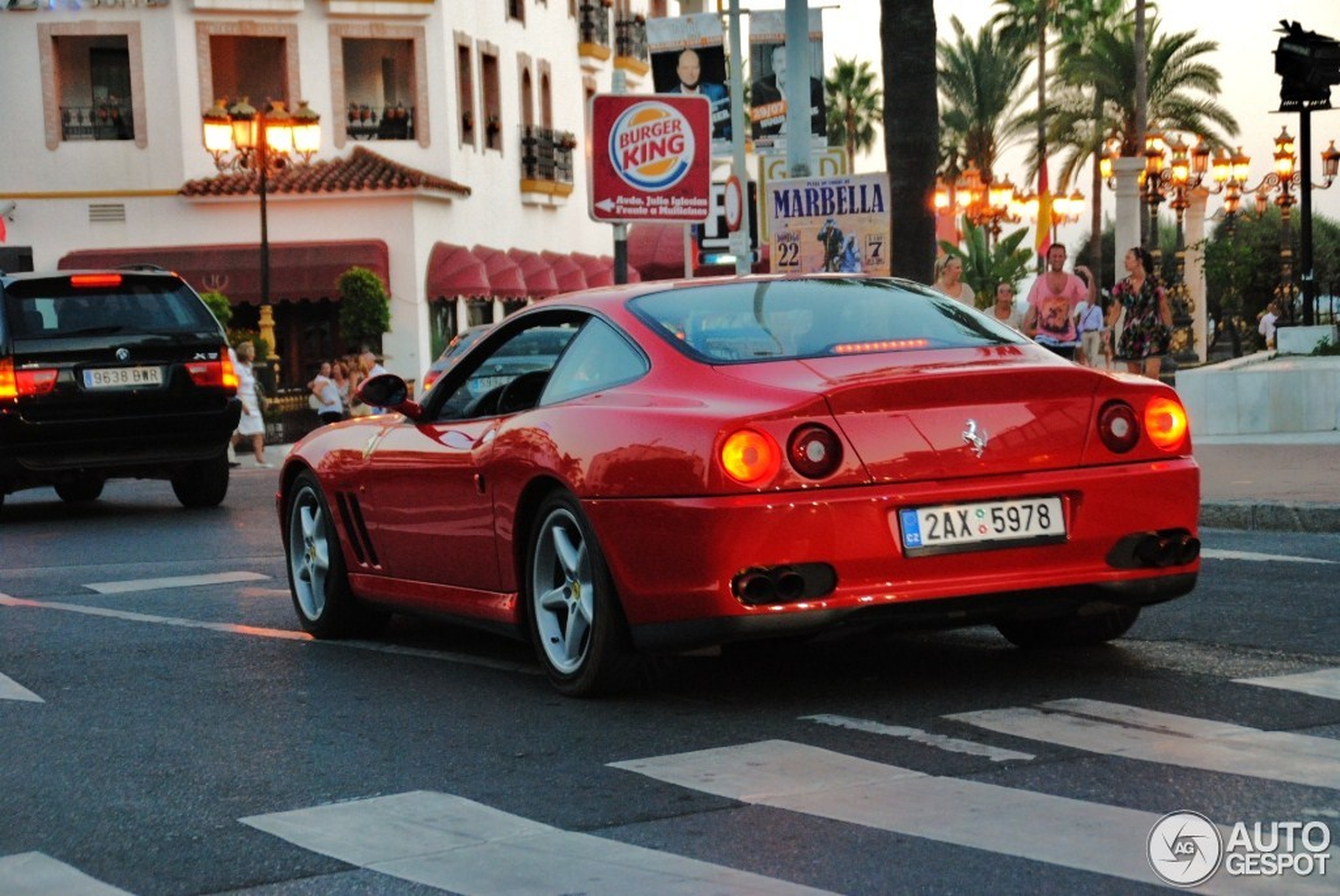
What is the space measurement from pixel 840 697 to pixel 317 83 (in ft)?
134

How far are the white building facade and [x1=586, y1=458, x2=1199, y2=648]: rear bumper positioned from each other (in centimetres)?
3803

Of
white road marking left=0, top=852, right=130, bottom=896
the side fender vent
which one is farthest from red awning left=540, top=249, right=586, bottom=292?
white road marking left=0, top=852, right=130, bottom=896

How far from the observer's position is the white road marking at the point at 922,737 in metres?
6.04

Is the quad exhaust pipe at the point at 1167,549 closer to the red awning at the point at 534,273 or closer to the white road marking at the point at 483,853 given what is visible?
the white road marking at the point at 483,853

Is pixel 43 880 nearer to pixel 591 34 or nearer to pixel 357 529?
pixel 357 529

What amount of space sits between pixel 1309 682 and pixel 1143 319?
45.3 ft

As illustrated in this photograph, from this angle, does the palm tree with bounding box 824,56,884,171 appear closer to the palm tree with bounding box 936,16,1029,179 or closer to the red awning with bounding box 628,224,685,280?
the palm tree with bounding box 936,16,1029,179

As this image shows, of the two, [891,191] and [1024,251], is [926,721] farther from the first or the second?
[1024,251]

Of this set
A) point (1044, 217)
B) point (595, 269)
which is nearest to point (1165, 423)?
point (595, 269)

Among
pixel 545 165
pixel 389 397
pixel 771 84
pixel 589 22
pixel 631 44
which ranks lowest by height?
pixel 389 397

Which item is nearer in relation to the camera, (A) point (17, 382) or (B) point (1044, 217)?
(A) point (17, 382)

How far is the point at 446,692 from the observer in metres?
7.81

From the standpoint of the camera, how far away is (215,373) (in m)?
18.0

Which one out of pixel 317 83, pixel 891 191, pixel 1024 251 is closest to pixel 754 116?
pixel 891 191
